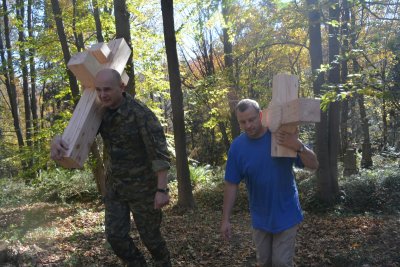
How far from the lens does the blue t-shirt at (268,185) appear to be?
3.63m

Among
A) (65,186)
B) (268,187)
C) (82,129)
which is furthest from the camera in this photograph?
(65,186)

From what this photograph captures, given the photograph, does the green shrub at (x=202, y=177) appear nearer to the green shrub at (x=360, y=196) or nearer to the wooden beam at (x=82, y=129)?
the green shrub at (x=360, y=196)

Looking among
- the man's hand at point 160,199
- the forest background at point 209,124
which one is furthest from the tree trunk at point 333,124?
the man's hand at point 160,199

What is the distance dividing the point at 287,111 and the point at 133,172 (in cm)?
168

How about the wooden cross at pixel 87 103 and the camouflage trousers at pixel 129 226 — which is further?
the camouflage trousers at pixel 129 226

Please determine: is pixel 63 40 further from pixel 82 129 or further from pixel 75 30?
pixel 82 129

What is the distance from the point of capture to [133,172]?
13.5 feet

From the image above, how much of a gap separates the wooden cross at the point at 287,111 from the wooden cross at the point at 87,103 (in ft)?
4.99

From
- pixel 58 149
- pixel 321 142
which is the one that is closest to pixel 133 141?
pixel 58 149

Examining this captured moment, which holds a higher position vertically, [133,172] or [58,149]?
[58,149]

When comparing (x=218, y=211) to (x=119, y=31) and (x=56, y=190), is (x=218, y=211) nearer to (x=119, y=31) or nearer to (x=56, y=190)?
(x=119, y=31)

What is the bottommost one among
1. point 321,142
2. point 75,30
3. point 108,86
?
point 321,142

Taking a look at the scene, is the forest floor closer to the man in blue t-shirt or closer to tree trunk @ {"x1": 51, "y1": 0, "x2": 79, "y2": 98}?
the man in blue t-shirt

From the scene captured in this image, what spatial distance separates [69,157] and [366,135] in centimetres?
2108
